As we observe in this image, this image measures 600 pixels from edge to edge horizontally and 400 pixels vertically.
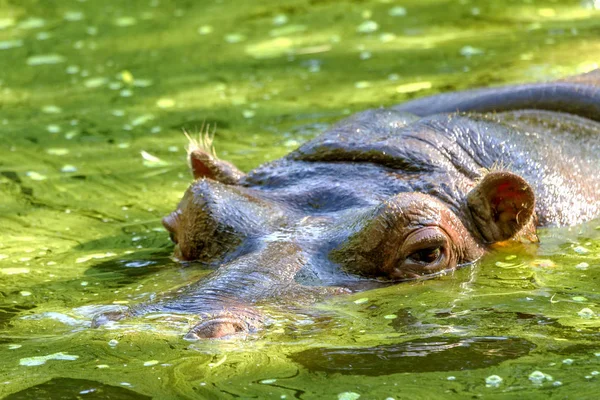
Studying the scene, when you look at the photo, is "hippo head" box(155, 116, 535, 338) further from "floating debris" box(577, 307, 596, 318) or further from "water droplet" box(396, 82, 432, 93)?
"water droplet" box(396, 82, 432, 93)

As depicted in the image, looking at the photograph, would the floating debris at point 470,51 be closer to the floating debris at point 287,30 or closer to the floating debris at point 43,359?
the floating debris at point 287,30

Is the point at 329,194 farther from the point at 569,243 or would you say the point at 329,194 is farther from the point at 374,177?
the point at 569,243

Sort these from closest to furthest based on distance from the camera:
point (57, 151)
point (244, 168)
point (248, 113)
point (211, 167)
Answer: point (211, 167) → point (244, 168) → point (57, 151) → point (248, 113)

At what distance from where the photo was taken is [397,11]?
15.4m

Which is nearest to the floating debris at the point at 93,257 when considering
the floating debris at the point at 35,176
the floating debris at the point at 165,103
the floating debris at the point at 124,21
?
the floating debris at the point at 35,176

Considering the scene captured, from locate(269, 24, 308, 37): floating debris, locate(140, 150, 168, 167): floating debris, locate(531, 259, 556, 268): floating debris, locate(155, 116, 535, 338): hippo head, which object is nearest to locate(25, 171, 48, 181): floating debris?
locate(140, 150, 168, 167): floating debris

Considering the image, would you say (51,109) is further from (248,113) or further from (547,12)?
(547,12)

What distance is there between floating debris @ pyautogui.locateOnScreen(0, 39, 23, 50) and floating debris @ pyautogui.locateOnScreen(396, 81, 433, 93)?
5.32 m

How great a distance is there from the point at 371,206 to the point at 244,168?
11.0 ft

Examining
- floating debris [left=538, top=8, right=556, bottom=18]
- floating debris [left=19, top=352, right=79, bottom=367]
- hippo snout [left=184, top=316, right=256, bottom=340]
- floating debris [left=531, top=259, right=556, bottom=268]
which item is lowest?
floating debris [left=538, top=8, right=556, bottom=18]

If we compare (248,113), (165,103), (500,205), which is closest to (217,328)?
(500,205)

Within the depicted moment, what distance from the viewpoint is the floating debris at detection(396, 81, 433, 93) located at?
38.7 ft

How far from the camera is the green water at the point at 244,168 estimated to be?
188 inches

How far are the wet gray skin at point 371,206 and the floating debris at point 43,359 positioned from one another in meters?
0.36
